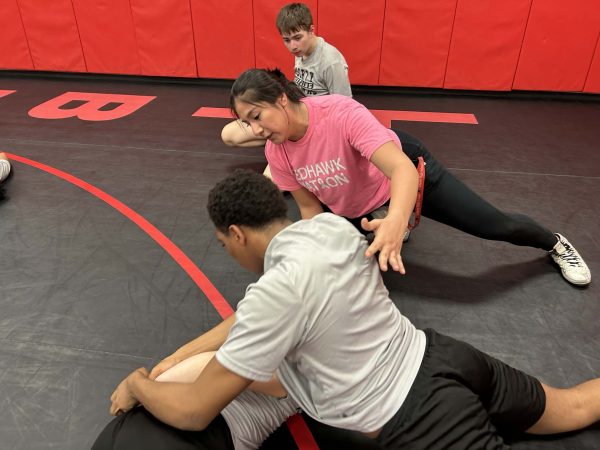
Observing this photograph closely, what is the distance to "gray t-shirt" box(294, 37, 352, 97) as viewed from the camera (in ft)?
12.1

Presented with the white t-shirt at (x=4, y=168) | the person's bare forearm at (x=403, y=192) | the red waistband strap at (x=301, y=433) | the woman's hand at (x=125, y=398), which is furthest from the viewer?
the white t-shirt at (x=4, y=168)

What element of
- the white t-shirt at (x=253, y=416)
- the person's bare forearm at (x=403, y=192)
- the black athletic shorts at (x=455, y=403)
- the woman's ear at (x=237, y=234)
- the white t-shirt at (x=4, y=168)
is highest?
the woman's ear at (x=237, y=234)

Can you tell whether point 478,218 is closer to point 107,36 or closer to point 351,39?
point 351,39

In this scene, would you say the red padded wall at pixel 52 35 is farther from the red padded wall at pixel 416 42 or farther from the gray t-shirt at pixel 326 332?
the gray t-shirt at pixel 326 332

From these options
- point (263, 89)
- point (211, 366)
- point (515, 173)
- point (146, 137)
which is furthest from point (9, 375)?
point (515, 173)

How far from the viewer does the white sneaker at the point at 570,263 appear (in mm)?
2648

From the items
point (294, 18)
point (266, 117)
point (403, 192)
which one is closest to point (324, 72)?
point (294, 18)

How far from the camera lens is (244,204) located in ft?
4.47

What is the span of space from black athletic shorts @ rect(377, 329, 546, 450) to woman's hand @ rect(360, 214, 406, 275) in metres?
0.31

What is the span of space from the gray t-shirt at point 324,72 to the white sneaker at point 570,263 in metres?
1.93

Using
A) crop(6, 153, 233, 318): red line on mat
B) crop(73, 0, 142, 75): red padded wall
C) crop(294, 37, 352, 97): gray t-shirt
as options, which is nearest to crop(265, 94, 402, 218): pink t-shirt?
crop(6, 153, 233, 318): red line on mat

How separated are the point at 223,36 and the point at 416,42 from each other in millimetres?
2478

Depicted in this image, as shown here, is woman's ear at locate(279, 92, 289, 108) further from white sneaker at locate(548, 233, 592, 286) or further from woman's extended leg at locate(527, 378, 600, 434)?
white sneaker at locate(548, 233, 592, 286)

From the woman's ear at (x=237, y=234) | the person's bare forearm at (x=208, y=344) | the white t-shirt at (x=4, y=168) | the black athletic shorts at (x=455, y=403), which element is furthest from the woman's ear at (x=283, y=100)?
the white t-shirt at (x=4, y=168)
